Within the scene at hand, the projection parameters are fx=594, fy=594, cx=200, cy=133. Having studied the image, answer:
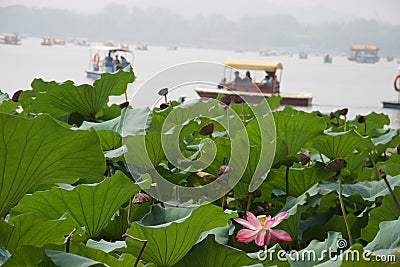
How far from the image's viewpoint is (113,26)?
50844mm

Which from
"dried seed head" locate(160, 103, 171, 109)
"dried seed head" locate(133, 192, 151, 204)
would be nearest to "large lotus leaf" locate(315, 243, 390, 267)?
"dried seed head" locate(133, 192, 151, 204)

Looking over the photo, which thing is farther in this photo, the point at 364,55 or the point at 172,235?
the point at 364,55

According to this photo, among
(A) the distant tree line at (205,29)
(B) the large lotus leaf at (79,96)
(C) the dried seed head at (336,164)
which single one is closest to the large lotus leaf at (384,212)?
(C) the dried seed head at (336,164)

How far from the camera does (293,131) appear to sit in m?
0.65

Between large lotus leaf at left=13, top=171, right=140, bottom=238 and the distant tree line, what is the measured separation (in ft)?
149

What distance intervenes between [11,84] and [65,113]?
8986 mm

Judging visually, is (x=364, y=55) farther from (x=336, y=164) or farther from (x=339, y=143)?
(x=336, y=164)

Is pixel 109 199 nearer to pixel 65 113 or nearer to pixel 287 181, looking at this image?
pixel 287 181

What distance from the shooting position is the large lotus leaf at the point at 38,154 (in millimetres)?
333

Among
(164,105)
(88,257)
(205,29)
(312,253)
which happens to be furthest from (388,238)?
(205,29)

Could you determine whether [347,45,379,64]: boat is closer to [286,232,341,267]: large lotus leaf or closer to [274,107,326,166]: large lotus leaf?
[274,107,326,166]: large lotus leaf

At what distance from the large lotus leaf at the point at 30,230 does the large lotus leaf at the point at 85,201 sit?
59mm

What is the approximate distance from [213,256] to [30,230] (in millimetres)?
113

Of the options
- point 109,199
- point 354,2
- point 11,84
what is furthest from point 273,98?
point 354,2
